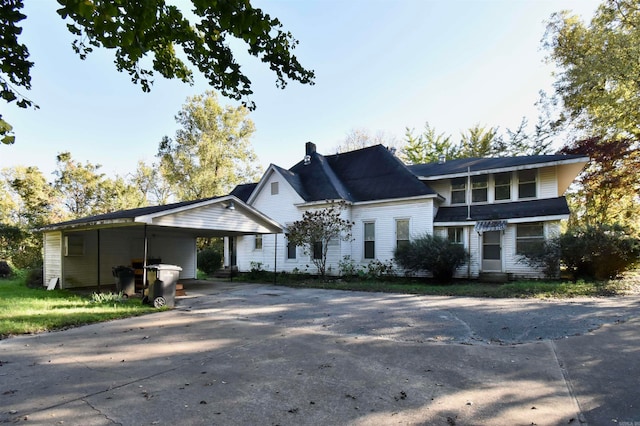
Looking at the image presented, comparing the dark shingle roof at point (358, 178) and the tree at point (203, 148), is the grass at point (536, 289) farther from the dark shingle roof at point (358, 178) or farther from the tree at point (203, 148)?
Answer: the tree at point (203, 148)

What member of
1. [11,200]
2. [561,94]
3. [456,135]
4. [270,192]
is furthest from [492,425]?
[11,200]

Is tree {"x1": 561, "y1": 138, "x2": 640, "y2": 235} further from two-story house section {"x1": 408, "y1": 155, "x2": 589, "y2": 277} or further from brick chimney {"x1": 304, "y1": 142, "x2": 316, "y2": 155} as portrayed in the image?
brick chimney {"x1": 304, "y1": 142, "x2": 316, "y2": 155}

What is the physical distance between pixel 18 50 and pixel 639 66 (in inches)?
829

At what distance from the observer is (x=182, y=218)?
1112 centimetres

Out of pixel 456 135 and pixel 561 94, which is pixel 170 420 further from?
pixel 456 135

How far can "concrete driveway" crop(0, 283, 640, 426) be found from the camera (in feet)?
10.6

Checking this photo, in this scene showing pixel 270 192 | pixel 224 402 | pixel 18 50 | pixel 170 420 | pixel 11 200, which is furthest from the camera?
pixel 11 200

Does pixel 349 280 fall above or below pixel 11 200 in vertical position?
below

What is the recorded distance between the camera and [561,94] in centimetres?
2056

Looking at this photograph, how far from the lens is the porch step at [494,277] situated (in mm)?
14545

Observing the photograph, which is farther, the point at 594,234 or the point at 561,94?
the point at 561,94

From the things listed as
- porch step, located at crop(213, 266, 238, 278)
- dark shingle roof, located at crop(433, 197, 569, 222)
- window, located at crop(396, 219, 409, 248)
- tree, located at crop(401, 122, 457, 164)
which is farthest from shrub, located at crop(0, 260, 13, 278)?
tree, located at crop(401, 122, 457, 164)

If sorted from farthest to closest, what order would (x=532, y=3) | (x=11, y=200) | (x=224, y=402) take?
(x=11, y=200) < (x=532, y=3) < (x=224, y=402)

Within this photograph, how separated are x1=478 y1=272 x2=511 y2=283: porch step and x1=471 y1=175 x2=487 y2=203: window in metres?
3.59
